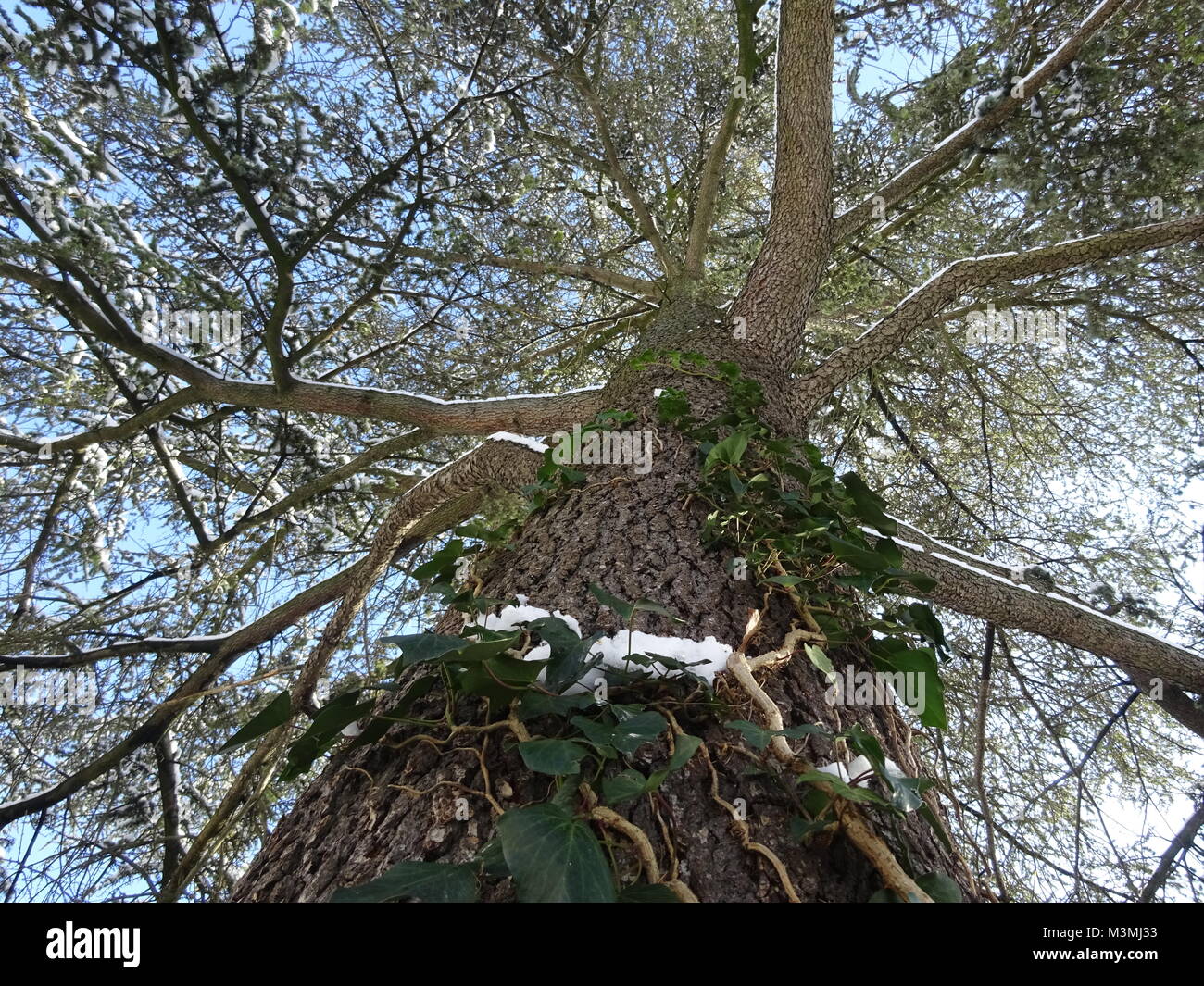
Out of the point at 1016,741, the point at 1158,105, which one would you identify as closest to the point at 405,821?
the point at 1016,741

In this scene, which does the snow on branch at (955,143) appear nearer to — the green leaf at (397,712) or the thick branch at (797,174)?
the thick branch at (797,174)

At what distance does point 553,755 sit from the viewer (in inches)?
33.3

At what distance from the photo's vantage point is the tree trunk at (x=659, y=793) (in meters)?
0.85

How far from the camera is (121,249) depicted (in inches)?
106

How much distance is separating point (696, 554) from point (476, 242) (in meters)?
2.65

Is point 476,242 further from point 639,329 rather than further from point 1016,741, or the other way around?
point 1016,741

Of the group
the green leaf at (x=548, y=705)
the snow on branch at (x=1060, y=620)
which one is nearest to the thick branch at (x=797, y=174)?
the snow on branch at (x=1060, y=620)

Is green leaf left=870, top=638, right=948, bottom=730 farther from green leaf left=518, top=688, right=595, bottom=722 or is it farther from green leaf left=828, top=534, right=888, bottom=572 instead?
green leaf left=518, top=688, right=595, bottom=722
